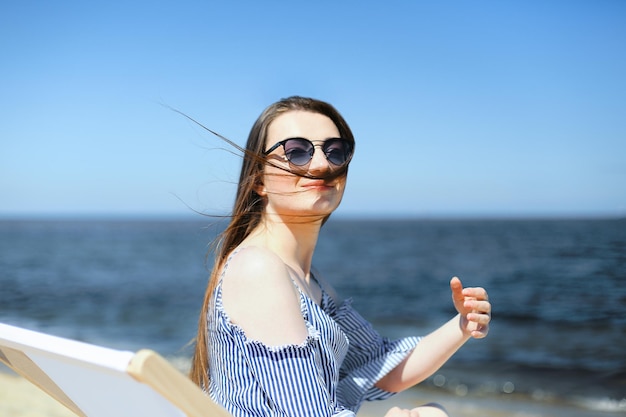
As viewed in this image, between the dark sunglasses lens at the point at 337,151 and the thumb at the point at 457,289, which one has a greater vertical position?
the dark sunglasses lens at the point at 337,151

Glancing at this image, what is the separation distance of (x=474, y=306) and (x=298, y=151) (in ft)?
2.70

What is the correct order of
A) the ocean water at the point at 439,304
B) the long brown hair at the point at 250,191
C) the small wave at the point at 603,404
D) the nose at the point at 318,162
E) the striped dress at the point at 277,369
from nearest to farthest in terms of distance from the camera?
the striped dress at the point at 277,369
the nose at the point at 318,162
the long brown hair at the point at 250,191
the small wave at the point at 603,404
the ocean water at the point at 439,304

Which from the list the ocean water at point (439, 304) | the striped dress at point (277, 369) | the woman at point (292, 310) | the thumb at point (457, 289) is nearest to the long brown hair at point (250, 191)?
the woman at point (292, 310)

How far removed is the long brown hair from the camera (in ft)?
7.39

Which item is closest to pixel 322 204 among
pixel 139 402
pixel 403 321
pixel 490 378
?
pixel 139 402

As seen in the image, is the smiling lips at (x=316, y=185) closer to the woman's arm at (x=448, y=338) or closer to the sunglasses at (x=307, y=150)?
the sunglasses at (x=307, y=150)

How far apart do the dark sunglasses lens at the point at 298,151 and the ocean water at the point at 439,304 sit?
2.00 ft

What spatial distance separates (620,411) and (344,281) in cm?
1723

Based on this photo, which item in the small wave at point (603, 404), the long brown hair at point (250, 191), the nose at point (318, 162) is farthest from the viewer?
the small wave at point (603, 404)

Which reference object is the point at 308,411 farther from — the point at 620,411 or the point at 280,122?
the point at 620,411

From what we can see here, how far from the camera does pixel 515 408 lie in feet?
23.0

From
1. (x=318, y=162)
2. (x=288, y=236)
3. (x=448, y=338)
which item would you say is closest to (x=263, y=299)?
(x=288, y=236)

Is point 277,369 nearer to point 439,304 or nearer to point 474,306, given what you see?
point 474,306

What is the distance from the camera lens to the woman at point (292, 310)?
1.78 m
